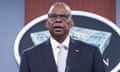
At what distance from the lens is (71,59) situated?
105 centimetres

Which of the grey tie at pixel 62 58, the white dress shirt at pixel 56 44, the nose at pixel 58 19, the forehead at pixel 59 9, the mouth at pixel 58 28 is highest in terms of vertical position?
the forehead at pixel 59 9

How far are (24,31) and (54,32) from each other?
1.01m

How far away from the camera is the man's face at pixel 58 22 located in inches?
41.5

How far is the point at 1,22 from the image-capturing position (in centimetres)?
210

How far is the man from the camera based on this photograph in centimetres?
105

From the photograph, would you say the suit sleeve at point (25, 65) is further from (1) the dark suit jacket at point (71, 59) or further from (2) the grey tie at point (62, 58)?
(2) the grey tie at point (62, 58)

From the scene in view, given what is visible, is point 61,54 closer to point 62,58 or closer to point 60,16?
point 62,58

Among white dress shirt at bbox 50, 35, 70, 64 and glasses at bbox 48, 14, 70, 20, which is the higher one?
glasses at bbox 48, 14, 70, 20

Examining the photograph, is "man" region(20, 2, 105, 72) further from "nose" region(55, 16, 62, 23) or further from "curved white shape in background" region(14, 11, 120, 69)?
"curved white shape in background" region(14, 11, 120, 69)

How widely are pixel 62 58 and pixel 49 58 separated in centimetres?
5

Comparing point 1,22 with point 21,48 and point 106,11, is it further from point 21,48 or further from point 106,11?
point 106,11

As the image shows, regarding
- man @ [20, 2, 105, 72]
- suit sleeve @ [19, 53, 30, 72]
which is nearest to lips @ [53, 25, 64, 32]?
man @ [20, 2, 105, 72]

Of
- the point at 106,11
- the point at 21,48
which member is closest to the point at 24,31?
the point at 21,48

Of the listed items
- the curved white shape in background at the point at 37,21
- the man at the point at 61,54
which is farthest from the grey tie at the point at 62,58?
the curved white shape in background at the point at 37,21
